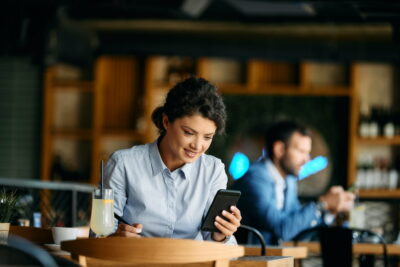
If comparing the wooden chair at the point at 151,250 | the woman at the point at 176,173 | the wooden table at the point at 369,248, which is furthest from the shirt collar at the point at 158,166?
the wooden table at the point at 369,248

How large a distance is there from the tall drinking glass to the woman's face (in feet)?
1.07

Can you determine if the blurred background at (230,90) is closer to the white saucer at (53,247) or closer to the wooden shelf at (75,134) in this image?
the wooden shelf at (75,134)

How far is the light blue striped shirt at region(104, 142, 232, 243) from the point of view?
3053mm

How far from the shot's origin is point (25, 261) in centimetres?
233

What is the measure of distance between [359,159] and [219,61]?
6.25ft

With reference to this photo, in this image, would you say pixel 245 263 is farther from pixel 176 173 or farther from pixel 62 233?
pixel 62 233

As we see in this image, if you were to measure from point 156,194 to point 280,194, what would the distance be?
2.16 meters

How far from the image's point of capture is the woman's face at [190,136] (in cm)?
296

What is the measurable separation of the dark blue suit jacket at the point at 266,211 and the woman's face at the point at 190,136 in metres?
1.89

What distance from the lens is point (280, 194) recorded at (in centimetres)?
512

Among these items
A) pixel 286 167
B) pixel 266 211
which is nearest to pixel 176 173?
pixel 266 211

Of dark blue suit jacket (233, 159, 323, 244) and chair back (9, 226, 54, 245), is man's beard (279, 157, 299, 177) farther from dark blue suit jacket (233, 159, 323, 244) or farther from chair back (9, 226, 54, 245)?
chair back (9, 226, 54, 245)

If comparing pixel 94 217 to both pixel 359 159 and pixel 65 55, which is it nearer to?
pixel 65 55

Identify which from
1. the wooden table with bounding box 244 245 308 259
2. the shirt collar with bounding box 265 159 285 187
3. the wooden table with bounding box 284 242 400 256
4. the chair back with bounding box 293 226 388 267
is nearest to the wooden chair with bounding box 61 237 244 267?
the wooden table with bounding box 244 245 308 259
